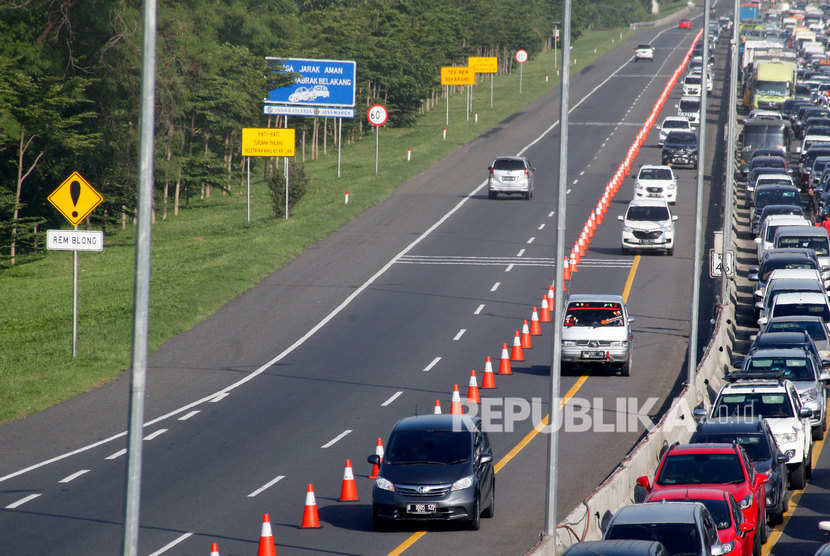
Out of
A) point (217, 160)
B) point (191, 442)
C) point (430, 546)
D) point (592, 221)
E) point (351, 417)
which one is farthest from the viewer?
point (217, 160)

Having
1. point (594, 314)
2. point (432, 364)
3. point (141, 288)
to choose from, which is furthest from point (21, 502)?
point (594, 314)

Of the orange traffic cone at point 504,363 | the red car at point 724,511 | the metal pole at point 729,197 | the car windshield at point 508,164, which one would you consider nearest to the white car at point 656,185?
the car windshield at point 508,164

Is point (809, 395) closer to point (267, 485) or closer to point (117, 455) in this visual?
point (267, 485)

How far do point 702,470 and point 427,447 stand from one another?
13.4ft

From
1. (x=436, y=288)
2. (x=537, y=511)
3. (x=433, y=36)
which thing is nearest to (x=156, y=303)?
(x=436, y=288)

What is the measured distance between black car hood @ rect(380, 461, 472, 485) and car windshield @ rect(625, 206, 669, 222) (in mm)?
28847

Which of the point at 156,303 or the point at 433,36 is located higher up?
the point at 433,36

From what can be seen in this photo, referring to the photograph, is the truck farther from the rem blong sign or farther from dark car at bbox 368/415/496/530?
dark car at bbox 368/415/496/530

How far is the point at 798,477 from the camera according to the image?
2277 cm

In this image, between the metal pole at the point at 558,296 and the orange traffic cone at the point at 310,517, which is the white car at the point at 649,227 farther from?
the orange traffic cone at the point at 310,517

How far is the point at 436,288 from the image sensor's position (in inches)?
1619

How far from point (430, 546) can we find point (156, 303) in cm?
2223

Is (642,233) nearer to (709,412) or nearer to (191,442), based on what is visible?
(709,412)

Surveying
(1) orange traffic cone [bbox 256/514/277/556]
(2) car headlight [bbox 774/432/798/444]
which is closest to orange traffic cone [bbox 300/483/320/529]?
(1) orange traffic cone [bbox 256/514/277/556]
